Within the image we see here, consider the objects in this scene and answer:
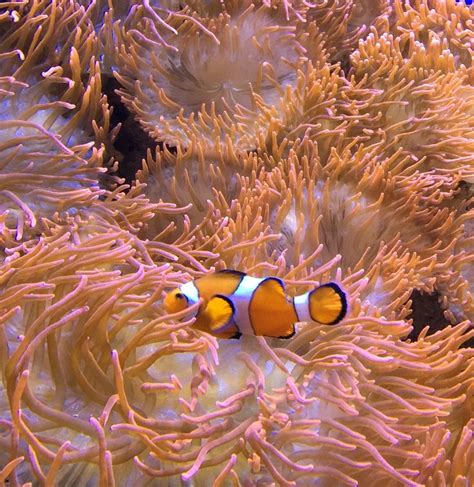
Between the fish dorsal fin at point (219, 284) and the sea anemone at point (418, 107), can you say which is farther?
the sea anemone at point (418, 107)

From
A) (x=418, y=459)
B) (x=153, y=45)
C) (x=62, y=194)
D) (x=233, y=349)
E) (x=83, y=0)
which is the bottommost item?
(x=418, y=459)

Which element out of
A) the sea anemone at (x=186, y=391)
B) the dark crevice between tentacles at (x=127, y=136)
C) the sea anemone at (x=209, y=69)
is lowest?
the sea anemone at (x=186, y=391)

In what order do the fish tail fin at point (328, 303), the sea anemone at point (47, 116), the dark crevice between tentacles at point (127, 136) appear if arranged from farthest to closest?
the dark crevice between tentacles at point (127, 136)
the sea anemone at point (47, 116)
the fish tail fin at point (328, 303)

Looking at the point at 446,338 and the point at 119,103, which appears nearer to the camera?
the point at 446,338

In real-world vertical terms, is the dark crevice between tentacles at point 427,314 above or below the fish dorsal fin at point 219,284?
below

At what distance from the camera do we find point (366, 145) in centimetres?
164

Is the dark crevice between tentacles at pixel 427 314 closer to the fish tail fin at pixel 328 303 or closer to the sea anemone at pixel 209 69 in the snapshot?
the sea anemone at pixel 209 69

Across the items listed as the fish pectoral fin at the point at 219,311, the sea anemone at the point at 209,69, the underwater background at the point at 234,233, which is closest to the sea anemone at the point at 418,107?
the underwater background at the point at 234,233

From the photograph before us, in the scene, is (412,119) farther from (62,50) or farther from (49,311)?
(49,311)

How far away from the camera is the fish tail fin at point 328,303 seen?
33.5 inches

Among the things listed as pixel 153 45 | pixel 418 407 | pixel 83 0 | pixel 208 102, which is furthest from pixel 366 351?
pixel 83 0

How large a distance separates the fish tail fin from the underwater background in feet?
0.42

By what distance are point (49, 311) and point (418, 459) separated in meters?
0.62

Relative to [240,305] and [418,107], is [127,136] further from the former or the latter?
[240,305]
